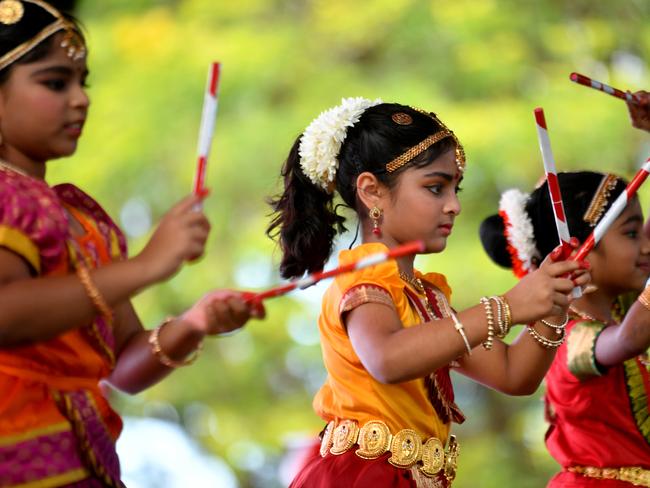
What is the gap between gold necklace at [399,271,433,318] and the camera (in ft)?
7.48

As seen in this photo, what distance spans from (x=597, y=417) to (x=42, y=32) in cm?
151

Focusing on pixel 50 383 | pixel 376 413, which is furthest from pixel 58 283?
pixel 376 413

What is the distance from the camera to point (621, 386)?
8.54 feet

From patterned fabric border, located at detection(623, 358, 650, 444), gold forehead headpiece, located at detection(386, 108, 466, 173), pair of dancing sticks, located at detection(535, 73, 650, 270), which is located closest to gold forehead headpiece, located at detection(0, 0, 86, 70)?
gold forehead headpiece, located at detection(386, 108, 466, 173)

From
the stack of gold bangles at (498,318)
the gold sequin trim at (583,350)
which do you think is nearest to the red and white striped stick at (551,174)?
the stack of gold bangles at (498,318)

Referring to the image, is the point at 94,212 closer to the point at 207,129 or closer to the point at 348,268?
the point at 207,129

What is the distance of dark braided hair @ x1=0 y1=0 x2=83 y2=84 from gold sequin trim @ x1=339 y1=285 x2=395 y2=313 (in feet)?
2.32

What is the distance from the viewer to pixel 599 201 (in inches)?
106

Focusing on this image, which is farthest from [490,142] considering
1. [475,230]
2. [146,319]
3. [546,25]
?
[146,319]

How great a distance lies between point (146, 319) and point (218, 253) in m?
0.45

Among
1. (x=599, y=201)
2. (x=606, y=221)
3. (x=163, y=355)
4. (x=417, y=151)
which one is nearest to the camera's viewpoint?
(x=163, y=355)

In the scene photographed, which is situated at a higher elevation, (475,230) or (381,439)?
(381,439)

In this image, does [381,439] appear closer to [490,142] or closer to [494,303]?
[494,303]

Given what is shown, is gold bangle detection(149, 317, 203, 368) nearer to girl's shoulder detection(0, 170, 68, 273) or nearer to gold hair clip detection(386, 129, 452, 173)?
girl's shoulder detection(0, 170, 68, 273)
